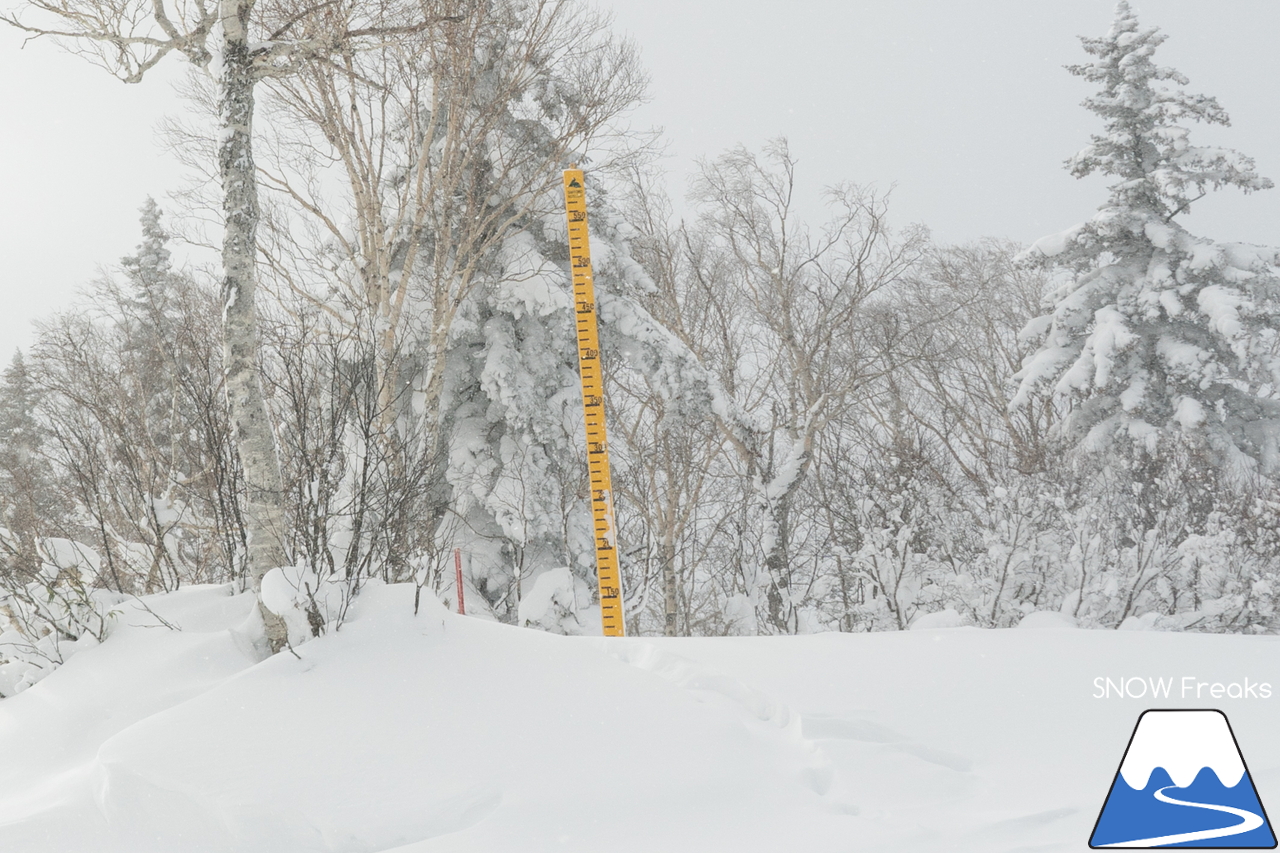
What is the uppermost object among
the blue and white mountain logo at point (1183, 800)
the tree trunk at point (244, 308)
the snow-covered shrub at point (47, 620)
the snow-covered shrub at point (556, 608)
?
the tree trunk at point (244, 308)

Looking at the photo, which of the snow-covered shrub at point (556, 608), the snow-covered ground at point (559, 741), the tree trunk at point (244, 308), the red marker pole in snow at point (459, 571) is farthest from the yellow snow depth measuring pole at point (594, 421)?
the tree trunk at point (244, 308)

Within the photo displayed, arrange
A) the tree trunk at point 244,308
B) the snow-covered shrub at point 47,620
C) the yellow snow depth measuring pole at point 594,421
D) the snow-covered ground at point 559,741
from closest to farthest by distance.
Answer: the snow-covered ground at point 559,741 < the snow-covered shrub at point 47,620 < the tree trunk at point 244,308 < the yellow snow depth measuring pole at point 594,421

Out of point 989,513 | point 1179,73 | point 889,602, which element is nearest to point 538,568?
point 889,602

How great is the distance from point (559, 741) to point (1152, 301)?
48.9ft

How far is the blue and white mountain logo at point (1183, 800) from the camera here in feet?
8.07

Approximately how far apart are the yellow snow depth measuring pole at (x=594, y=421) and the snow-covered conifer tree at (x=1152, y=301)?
992 centimetres

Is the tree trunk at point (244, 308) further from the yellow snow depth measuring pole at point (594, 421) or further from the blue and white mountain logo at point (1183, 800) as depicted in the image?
the blue and white mountain logo at point (1183, 800)

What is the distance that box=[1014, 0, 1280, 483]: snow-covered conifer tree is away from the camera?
1325cm

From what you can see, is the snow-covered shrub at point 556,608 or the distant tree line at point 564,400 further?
the snow-covered shrub at point 556,608

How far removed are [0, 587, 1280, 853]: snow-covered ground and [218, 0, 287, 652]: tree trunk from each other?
27.6 inches

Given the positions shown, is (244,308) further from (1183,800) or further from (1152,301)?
(1152,301)

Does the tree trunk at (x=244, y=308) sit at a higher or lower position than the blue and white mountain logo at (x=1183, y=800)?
higher

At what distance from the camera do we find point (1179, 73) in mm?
14336

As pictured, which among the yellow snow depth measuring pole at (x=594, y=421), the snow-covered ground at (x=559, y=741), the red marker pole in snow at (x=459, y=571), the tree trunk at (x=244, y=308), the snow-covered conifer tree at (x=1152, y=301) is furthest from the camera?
the snow-covered conifer tree at (x=1152, y=301)
